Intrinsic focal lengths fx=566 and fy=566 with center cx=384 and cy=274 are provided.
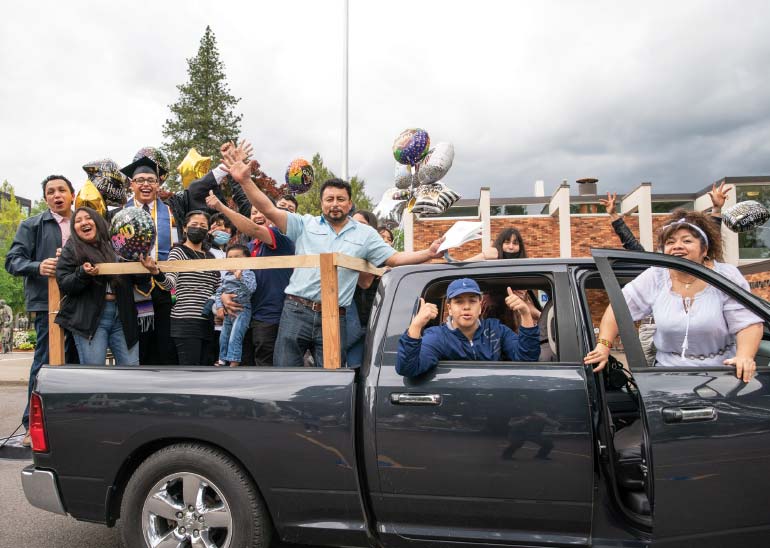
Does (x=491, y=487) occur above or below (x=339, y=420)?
below

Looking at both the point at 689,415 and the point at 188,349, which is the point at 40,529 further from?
the point at 689,415

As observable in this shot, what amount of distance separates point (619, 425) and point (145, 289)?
335 centimetres

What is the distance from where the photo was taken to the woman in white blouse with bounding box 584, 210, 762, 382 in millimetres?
2576

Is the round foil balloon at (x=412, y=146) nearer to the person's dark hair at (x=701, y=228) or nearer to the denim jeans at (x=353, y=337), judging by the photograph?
the denim jeans at (x=353, y=337)

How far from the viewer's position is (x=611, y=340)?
2.68 meters

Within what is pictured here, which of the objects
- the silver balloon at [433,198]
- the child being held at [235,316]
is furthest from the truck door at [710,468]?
the silver balloon at [433,198]

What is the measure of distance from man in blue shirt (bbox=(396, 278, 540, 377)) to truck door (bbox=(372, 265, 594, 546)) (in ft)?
0.32

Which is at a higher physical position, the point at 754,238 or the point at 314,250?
the point at 754,238

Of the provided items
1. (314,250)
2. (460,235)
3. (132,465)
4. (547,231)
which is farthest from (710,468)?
(547,231)

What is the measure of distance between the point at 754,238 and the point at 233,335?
20913 millimetres

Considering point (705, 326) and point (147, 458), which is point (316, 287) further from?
point (705, 326)

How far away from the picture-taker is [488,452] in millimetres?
2461

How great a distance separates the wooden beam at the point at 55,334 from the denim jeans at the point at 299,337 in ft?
4.22

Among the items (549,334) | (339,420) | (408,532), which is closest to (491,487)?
(408,532)
